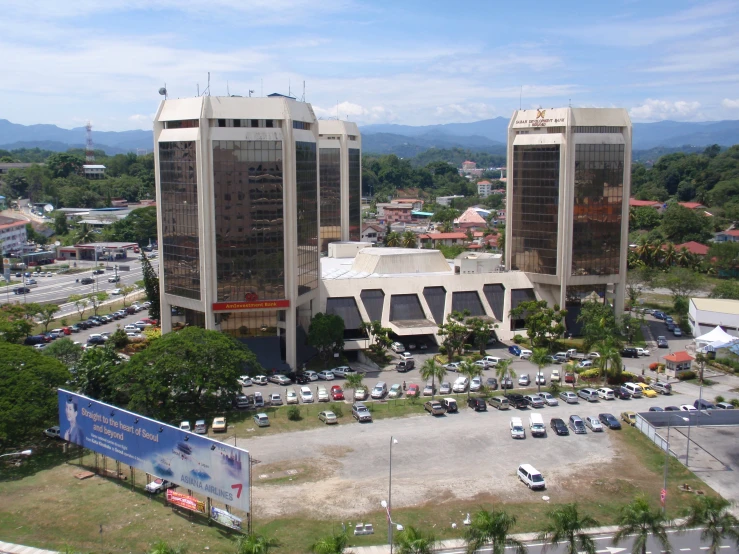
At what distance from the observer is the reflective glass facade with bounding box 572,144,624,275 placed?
93125 millimetres

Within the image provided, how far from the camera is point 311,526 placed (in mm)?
46531

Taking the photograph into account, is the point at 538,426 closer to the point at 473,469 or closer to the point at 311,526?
the point at 473,469

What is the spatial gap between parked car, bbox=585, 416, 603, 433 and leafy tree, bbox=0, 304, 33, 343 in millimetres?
59264

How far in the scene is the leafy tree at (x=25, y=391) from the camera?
5494 centimetres

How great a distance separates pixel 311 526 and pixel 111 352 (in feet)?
105

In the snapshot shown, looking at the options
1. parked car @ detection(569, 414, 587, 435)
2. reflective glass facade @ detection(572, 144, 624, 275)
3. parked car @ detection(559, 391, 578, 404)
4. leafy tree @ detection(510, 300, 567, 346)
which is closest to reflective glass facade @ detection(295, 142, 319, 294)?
leafy tree @ detection(510, 300, 567, 346)

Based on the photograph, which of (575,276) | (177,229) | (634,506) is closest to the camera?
(634,506)

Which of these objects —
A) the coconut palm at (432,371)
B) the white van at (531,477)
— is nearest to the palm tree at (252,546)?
the white van at (531,477)

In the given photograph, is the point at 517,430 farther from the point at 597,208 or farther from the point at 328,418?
the point at 597,208

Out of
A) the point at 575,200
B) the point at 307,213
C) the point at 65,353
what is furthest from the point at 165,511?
the point at 575,200

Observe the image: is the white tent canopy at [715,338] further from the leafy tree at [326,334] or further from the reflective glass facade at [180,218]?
the reflective glass facade at [180,218]

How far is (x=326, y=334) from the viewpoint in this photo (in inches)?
3221

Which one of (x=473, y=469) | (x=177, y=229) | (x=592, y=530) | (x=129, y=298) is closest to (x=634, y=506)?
(x=592, y=530)

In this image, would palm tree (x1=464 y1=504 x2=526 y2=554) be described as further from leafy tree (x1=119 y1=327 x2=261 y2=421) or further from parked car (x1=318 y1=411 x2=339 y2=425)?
leafy tree (x1=119 y1=327 x2=261 y2=421)
